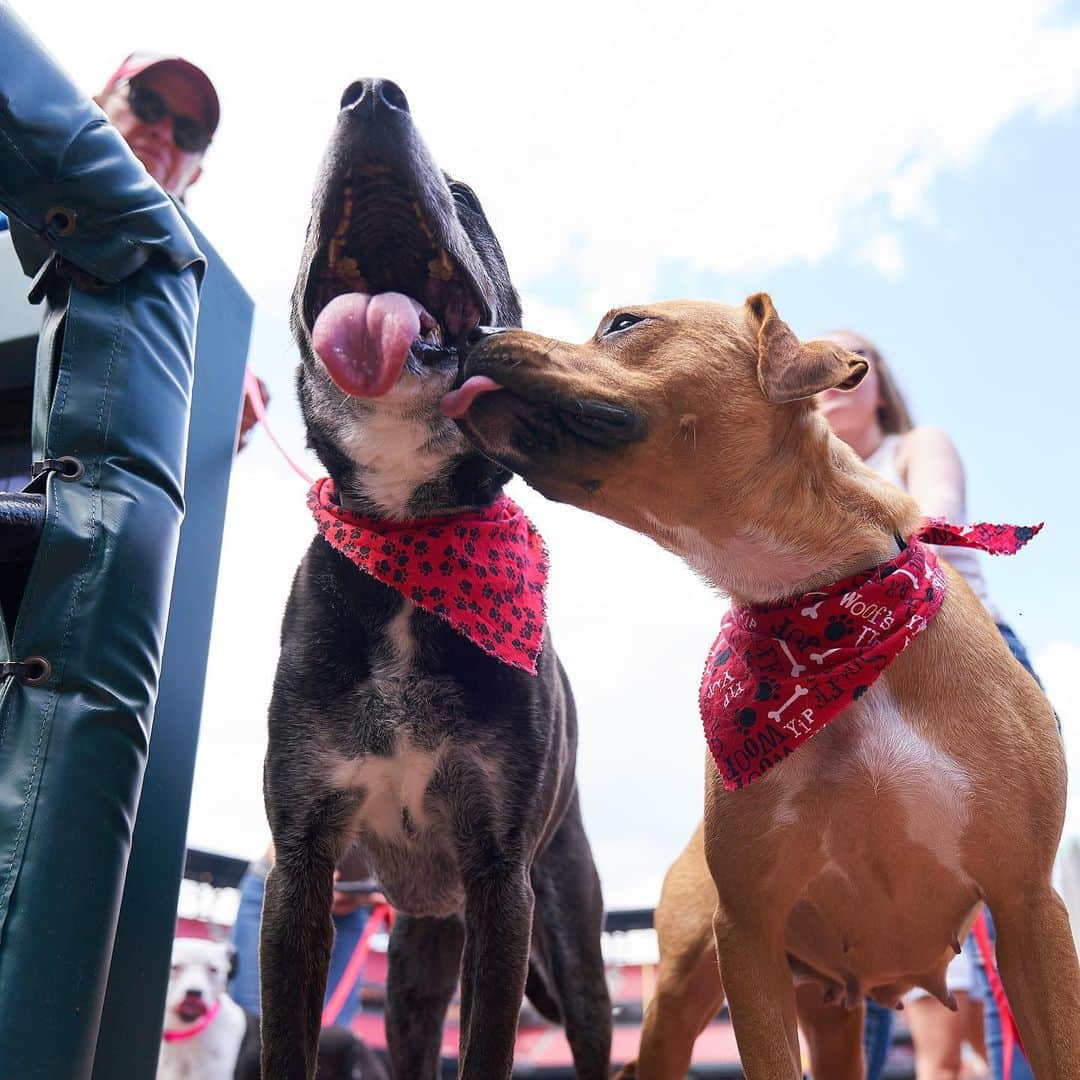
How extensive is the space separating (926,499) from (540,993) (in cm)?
182

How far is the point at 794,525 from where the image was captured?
83.2 inches

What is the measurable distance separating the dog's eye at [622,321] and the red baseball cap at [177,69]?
1910 mm

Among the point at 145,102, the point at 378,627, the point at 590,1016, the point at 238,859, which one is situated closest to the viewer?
the point at 378,627

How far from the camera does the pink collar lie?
568 cm

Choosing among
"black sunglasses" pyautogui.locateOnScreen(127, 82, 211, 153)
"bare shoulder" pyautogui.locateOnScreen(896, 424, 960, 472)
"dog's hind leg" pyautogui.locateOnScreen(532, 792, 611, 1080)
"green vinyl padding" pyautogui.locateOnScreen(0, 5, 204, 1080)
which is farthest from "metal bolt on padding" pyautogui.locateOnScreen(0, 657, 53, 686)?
"bare shoulder" pyautogui.locateOnScreen(896, 424, 960, 472)

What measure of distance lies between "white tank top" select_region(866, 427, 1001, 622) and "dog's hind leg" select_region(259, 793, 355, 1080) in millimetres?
1708

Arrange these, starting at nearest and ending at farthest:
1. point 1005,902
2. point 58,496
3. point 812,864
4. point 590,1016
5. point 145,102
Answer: point 58,496 < point 1005,902 < point 812,864 < point 590,1016 < point 145,102

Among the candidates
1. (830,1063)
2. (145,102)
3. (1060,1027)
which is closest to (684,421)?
(1060,1027)

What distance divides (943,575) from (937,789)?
1.69ft

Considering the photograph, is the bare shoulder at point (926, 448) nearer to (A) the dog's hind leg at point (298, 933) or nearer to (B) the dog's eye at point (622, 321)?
(B) the dog's eye at point (622, 321)

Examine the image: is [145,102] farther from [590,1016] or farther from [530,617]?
[590,1016]

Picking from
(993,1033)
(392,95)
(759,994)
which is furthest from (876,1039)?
(392,95)

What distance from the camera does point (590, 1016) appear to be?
102 inches

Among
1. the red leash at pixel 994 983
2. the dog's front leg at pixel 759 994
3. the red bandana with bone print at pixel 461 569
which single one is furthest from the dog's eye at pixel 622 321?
the red leash at pixel 994 983
